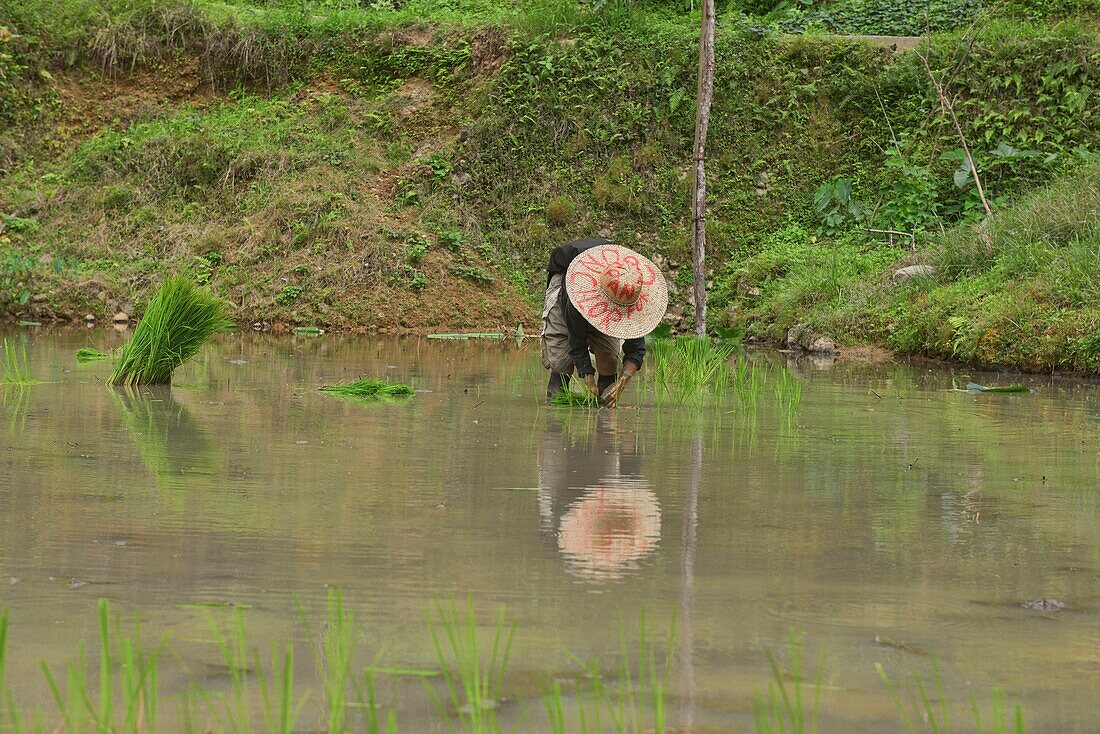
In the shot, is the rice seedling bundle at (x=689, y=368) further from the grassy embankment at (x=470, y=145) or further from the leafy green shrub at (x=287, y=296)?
the leafy green shrub at (x=287, y=296)

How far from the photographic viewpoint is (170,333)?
972cm

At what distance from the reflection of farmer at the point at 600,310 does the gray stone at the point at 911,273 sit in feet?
27.6

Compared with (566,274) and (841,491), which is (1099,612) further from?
(566,274)

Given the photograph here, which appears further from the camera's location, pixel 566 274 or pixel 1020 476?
pixel 566 274

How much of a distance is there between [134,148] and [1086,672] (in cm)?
2101

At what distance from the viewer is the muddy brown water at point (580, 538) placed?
327 cm

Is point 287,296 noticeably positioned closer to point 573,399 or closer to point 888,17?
point 573,399

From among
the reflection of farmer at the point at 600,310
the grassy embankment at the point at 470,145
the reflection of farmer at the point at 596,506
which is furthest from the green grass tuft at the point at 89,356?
the grassy embankment at the point at 470,145

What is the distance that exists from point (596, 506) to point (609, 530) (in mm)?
529

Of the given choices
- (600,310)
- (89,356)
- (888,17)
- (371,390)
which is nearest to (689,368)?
(600,310)

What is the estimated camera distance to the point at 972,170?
792 inches

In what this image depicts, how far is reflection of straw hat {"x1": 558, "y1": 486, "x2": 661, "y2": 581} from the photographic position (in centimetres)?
435

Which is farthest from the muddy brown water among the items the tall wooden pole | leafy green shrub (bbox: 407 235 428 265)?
leafy green shrub (bbox: 407 235 428 265)

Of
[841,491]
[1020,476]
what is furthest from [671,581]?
[1020,476]
